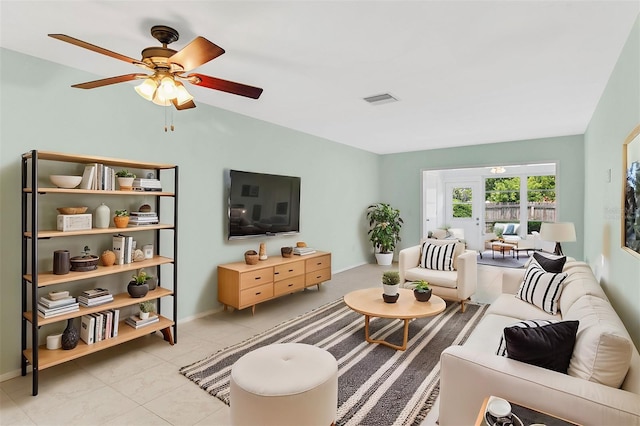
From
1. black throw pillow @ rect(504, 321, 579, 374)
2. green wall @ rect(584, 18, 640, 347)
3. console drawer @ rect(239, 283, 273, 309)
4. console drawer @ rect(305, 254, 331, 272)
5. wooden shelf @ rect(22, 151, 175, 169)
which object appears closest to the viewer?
black throw pillow @ rect(504, 321, 579, 374)

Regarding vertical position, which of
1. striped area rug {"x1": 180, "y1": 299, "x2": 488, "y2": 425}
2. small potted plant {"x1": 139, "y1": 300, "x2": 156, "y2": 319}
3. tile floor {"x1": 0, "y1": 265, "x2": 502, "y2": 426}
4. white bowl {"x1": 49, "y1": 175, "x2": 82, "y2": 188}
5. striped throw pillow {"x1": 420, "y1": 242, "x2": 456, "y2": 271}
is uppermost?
white bowl {"x1": 49, "y1": 175, "x2": 82, "y2": 188}

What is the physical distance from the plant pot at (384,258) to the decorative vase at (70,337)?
542cm

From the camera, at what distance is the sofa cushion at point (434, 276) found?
13.7 ft

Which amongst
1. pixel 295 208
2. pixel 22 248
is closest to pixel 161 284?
pixel 22 248

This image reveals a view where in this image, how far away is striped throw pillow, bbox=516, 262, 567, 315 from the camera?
2.88 meters

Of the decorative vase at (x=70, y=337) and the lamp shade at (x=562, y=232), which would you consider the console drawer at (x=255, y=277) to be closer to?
the decorative vase at (x=70, y=337)

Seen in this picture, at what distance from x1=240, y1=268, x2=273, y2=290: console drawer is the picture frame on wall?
330 cm

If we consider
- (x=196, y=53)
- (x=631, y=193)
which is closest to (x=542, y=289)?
(x=631, y=193)

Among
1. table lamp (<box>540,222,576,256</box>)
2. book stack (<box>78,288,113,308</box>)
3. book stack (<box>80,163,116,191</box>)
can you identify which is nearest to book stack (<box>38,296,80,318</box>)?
book stack (<box>78,288,113,308</box>)

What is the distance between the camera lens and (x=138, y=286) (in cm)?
307

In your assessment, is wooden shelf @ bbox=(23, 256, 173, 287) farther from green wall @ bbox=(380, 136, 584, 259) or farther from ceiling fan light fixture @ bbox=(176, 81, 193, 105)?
green wall @ bbox=(380, 136, 584, 259)

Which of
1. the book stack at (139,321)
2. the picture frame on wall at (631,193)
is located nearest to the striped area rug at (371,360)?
the book stack at (139,321)

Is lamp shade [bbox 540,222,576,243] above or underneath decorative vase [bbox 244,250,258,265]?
above

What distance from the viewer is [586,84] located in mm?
3262
